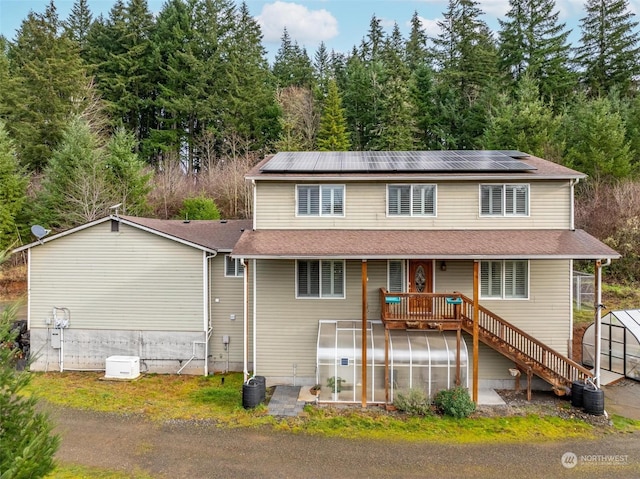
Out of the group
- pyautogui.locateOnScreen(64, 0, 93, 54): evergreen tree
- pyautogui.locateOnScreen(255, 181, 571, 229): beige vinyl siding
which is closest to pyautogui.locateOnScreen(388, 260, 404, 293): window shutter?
pyautogui.locateOnScreen(255, 181, 571, 229): beige vinyl siding

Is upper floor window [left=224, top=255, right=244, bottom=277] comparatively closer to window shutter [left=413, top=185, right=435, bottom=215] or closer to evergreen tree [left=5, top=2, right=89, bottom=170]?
window shutter [left=413, top=185, right=435, bottom=215]

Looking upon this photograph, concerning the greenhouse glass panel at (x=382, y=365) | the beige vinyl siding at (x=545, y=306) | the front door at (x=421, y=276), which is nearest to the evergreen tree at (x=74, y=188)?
the greenhouse glass panel at (x=382, y=365)

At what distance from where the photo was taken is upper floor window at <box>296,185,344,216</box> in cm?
1405

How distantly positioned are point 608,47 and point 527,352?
36693 millimetres

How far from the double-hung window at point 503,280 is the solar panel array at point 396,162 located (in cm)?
332

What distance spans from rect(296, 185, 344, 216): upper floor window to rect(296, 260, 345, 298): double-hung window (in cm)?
175

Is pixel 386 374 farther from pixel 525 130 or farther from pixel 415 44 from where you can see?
pixel 415 44

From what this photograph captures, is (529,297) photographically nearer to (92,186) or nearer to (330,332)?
(330,332)

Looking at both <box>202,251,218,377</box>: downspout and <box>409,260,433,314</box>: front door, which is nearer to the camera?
<box>409,260,433,314</box>: front door

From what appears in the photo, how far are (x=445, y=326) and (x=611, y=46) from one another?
3794cm

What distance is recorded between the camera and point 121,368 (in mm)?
14156

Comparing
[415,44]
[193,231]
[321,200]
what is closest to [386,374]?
[321,200]

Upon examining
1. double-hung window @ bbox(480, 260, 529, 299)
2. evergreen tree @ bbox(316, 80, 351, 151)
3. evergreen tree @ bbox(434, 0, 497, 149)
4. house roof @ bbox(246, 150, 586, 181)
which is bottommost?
double-hung window @ bbox(480, 260, 529, 299)

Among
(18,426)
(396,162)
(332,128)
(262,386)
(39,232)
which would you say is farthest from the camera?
(332,128)
